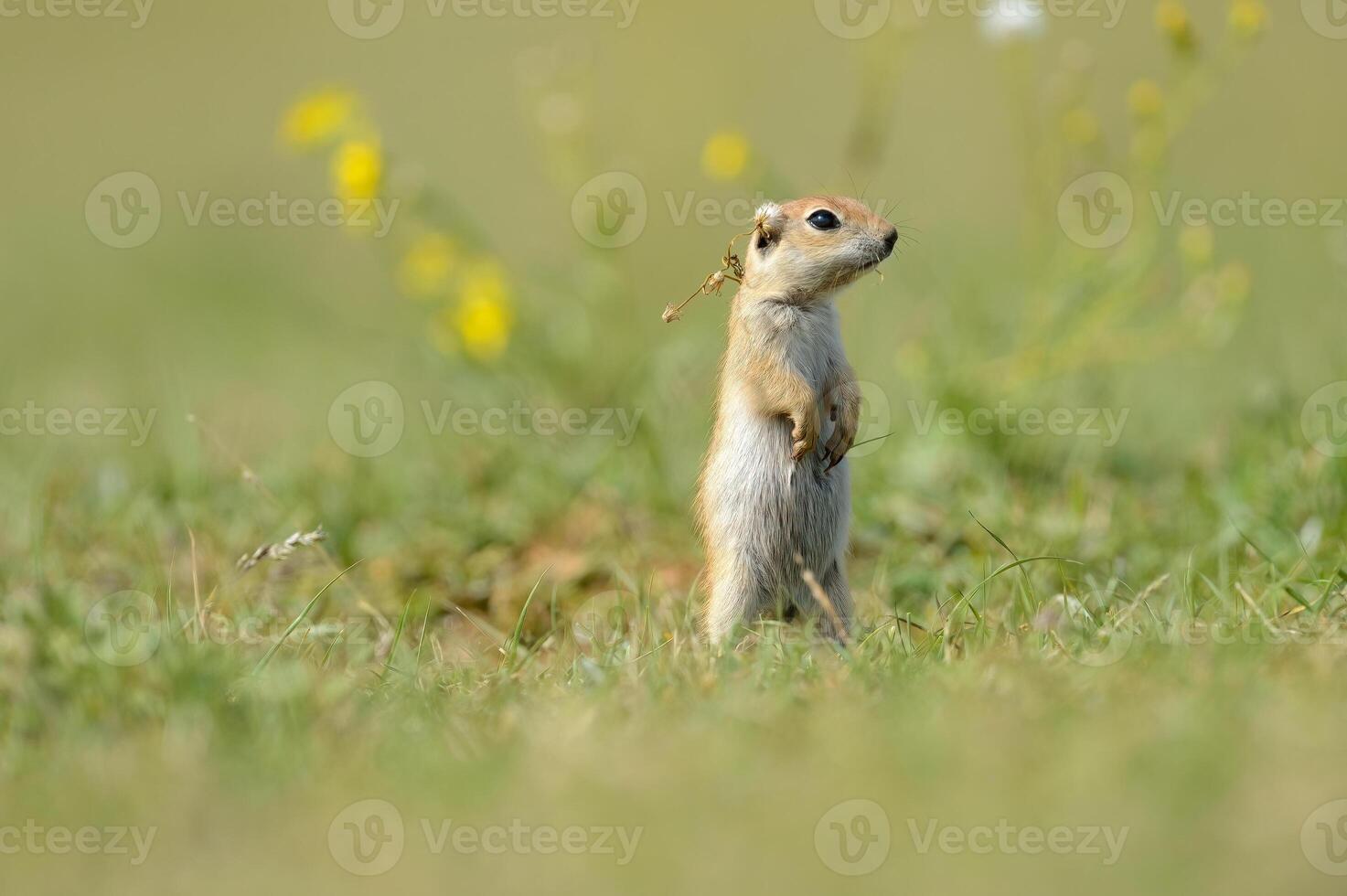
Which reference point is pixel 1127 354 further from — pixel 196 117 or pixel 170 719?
pixel 196 117

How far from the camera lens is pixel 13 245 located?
12289mm

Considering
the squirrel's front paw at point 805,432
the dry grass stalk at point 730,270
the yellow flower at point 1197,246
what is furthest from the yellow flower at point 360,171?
the yellow flower at point 1197,246

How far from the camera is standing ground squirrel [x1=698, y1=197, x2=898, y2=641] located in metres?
4.24

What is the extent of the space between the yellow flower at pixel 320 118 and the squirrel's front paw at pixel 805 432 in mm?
2736

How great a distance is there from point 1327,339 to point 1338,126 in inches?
260

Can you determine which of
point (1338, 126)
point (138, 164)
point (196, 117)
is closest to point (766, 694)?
point (1338, 126)

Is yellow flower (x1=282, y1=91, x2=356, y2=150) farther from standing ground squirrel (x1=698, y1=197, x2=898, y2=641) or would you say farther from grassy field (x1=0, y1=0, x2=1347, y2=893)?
standing ground squirrel (x1=698, y1=197, x2=898, y2=641)

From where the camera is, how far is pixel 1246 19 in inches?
211

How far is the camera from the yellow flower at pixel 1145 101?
5.52 m

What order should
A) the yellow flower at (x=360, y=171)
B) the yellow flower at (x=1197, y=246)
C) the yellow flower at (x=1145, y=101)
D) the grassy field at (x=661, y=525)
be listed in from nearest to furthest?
the grassy field at (x=661, y=525), the yellow flower at (x=1145, y=101), the yellow flower at (x=360, y=171), the yellow flower at (x=1197, y=246)

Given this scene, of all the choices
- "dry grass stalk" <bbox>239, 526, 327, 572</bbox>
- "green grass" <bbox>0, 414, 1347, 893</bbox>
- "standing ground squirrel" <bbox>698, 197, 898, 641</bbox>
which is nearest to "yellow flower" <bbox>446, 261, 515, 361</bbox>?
"green grass" <bbox>0, 414, 1347, 893</bbox>

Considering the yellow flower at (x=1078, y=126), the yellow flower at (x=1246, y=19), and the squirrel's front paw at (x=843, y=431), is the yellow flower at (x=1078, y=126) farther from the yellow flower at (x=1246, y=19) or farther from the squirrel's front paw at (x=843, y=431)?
the squirrel's front paw at (x=843, y=431)

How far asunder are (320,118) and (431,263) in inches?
28.6

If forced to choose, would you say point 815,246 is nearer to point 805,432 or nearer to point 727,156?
point 805,432
